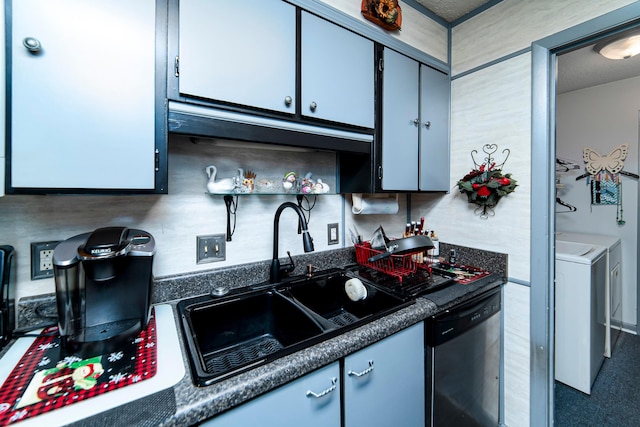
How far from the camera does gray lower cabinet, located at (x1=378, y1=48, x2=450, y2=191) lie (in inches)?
57.1

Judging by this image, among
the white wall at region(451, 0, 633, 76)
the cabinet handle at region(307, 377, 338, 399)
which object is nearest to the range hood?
the cabinet handle at region(307, 377, 338, 399)

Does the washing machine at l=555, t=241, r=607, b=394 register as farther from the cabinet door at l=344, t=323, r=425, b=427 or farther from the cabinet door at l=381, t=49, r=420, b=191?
the cabinet door at l=344, t=323, r=425, b=427

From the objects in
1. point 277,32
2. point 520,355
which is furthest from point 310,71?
point 520,355

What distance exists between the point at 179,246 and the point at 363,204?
1004mm

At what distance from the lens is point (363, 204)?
1615mm

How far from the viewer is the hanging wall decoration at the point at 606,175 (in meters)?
2.71

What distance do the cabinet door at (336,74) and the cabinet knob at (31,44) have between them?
0.81 m

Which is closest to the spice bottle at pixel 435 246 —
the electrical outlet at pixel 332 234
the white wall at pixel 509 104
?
the white wall at pixel 509 104

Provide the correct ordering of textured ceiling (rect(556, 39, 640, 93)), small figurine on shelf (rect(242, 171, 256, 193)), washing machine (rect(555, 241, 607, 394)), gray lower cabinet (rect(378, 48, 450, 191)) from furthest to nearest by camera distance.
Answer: textured ceiling (rect(556, 39, 640, 93))
washing machine (rect(555, 241, 607, 394))
gray lower cabinet (rect(378, 48, 450, 191))
small figurine on shelf (rect(242, 171, 256, 193))

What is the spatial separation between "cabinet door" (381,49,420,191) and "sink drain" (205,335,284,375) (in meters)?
0.95

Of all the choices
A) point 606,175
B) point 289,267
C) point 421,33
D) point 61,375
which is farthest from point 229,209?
point 606,175

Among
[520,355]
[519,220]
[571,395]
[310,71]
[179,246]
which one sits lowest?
[571,395]

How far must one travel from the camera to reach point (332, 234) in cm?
164

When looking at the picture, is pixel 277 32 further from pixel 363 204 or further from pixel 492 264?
pixel 492 264
